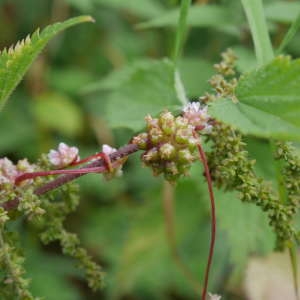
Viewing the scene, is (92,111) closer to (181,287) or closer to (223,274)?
(181,287)

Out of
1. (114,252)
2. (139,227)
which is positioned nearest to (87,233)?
(114,252)

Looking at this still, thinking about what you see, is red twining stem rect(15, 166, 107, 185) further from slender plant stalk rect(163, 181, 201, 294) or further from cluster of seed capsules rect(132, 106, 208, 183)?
slender plant stalk rect(163, 181, 201, 294)

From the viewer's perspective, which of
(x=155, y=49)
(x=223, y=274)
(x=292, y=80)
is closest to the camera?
(x=292, y=80)

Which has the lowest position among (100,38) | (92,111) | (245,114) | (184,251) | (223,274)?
(245,114)

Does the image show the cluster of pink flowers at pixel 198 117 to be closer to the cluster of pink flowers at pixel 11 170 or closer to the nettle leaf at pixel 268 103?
the nettle leaf at pixel 268 103

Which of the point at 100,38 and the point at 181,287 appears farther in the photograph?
the point at 100,38

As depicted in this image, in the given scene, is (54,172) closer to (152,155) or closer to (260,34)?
(152,155)

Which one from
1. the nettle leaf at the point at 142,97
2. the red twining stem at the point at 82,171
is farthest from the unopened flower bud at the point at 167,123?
the nettle leaf at the point at 142,97
